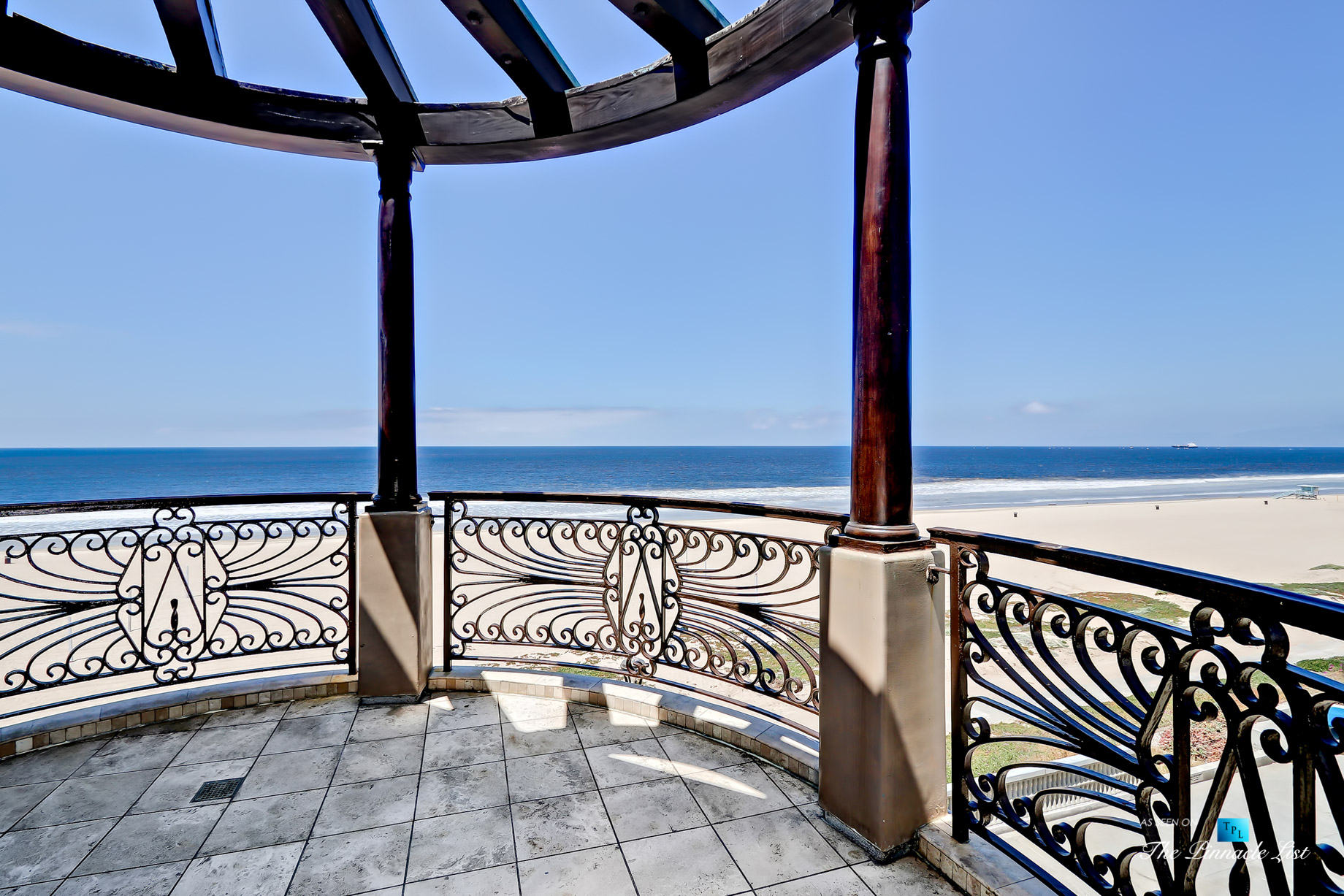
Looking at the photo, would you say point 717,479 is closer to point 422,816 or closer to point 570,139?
point 570,139

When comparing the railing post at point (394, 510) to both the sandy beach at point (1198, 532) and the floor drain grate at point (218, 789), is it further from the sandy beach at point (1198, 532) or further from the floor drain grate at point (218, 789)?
the sandy beach at point (1198, 532)

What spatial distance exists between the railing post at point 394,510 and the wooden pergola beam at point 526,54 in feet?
2.68

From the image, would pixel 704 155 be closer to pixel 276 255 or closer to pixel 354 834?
pixel 354 834

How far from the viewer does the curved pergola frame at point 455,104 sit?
2301 millimetres

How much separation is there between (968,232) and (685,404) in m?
50.4

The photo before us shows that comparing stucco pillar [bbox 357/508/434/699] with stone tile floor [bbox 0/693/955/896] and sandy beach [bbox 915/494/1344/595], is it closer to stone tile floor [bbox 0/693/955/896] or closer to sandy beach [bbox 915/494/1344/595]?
stone tile floor [bbox 0/693/955/896]

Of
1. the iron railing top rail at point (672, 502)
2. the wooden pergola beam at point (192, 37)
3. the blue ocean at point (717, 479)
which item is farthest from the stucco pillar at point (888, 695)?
the blue ocean at point (717, 479)

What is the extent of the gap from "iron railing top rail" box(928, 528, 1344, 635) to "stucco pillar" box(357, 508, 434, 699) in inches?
112

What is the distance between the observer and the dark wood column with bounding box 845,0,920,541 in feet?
6.26

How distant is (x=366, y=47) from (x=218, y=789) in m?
3.25

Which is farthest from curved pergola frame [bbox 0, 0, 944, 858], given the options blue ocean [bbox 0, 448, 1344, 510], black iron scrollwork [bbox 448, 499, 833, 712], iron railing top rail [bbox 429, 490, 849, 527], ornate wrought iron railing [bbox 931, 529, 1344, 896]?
blue ocean [bbox 0, 448, 1344, 510]

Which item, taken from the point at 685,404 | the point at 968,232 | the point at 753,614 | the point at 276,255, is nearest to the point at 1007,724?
the point at 753,614

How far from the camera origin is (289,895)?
1.68 meters

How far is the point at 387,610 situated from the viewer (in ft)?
9.97
